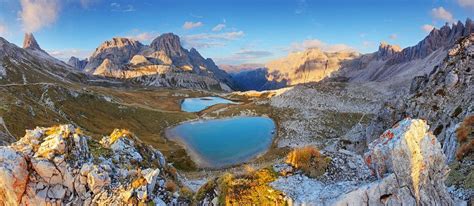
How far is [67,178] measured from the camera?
1966 cm

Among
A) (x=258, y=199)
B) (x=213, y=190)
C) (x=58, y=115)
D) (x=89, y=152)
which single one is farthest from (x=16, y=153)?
(x=58, y=115)

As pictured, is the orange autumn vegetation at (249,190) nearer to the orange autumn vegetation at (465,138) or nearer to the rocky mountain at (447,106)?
the rocky mountain at (447,106)

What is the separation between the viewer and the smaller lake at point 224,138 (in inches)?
2923

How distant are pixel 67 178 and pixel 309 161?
46.7 feet

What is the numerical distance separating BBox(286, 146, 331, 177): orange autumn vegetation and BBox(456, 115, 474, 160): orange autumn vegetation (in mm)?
13015

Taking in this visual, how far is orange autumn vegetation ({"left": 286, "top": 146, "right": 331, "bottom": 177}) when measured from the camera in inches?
743

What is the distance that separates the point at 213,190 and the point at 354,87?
14037cm

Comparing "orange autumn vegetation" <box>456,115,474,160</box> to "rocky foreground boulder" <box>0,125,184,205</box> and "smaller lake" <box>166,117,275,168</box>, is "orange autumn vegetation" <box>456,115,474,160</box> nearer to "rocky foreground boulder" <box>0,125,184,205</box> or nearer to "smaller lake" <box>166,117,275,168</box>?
"rocky foreground boulder" <box>0,125,184,205</box>

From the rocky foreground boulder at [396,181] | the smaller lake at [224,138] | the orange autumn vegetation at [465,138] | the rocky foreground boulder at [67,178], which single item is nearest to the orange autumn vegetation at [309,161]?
the rocky foreground boulder at [396,181]

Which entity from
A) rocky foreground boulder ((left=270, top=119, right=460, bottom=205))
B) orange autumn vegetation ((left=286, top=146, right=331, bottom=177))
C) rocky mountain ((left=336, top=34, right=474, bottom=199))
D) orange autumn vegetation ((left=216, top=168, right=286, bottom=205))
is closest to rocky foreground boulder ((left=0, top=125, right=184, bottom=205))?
orange autumn vegetation ((left=216, top=168, right=286, bottom=205))

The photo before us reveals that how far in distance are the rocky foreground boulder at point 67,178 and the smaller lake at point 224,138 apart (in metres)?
48.7

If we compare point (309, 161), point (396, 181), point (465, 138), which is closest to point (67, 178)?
point (309, 161)

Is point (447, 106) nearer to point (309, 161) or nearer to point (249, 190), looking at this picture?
point (309, 161)

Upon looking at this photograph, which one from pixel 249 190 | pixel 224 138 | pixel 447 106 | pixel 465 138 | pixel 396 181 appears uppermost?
pixel 447 106
